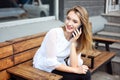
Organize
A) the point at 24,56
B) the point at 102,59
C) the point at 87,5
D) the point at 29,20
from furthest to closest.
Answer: the point at 87,5 < the point at 29,20 < the point at 102,59 < the point at 24,56

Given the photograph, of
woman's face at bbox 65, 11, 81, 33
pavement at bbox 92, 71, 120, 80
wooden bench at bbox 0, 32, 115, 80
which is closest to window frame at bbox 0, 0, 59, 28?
wooden bench at bbox 0, 32, 115, 80

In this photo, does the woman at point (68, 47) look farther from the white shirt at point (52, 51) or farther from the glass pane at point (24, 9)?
the glass pane at point (24, 9)

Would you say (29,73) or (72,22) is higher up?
(72,22)

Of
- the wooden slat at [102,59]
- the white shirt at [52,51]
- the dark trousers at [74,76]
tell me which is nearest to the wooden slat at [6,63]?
the white shirt at [52,51]

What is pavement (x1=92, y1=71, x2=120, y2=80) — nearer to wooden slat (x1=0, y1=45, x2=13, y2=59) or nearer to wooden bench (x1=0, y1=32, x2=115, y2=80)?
wooden bench (x1=0, y1=32, x2=115, y2=80)

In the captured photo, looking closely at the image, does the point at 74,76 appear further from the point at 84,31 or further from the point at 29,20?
the point at 29,20

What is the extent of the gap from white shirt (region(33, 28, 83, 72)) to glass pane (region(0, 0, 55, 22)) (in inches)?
35.2

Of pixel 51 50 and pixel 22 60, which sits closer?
pixel 51 50

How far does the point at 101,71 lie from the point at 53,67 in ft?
6.07

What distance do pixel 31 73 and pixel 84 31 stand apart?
698mm

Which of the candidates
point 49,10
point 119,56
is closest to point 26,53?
point 49,10

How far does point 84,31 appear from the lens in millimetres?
2330

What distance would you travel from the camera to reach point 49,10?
372 cm

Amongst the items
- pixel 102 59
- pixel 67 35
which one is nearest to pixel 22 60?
pixel 67 35
